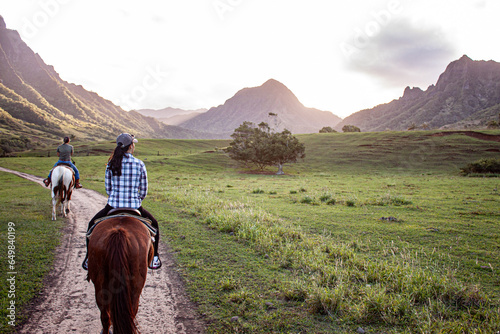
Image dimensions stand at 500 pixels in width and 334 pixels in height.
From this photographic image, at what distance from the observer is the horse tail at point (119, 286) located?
3500 millimetres

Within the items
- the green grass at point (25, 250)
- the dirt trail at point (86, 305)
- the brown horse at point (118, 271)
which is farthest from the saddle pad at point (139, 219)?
the green grass at point (25, 250)

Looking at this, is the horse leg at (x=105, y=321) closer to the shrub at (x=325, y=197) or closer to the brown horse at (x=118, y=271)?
the brown horse at (x=118, y=271)

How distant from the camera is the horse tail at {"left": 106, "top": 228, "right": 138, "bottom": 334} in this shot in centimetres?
350

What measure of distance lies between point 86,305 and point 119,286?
101 inches

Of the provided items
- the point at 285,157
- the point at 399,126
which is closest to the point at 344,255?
the point at 285,157

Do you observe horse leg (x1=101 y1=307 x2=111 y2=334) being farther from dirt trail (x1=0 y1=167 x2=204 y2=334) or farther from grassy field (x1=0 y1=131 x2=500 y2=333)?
grassy field (x1=0 y1=131 x2=500 y2=333)

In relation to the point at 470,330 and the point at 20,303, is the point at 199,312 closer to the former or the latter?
the point at 20,303

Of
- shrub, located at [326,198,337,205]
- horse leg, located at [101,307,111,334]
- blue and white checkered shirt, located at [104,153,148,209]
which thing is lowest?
shrub, located at [326,198,337,205]

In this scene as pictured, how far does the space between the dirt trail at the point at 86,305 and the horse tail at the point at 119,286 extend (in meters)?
1.22

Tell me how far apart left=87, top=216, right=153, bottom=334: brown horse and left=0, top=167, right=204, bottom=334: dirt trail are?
0.98 metres

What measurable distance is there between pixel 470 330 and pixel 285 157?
159 feet

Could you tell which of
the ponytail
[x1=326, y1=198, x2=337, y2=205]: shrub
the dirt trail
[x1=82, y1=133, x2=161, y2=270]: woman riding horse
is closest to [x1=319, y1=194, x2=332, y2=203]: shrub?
[x1=326, y1=198, x2=337, y2=205]: shrub

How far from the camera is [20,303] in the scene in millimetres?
5160

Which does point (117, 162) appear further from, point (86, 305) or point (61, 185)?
point (61, 185)
